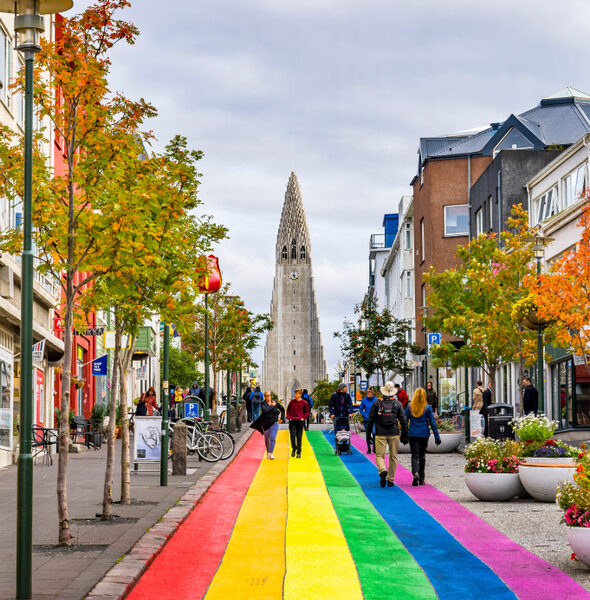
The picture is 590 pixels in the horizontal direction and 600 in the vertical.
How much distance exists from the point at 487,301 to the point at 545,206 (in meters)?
7.02

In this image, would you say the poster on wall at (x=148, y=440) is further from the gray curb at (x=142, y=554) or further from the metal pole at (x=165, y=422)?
the gray curb at (x=142, y=554)

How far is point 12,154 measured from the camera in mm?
12414

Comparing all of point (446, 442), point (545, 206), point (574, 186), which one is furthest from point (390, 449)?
point (545, 206)

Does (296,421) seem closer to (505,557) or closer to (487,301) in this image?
(487,301)

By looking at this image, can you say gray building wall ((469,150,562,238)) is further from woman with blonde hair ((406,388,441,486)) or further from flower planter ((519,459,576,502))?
flower planter ((519,459,576,502))

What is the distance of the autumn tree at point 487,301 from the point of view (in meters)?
33.6

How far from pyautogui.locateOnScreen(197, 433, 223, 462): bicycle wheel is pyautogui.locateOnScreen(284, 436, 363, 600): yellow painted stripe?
7.15 meters

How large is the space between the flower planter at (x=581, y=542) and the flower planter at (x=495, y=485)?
633 centimetres

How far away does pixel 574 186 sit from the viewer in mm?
36250

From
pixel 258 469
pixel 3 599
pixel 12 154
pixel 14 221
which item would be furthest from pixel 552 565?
pixel 14 221

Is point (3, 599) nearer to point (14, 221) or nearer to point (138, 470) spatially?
point (138, 470)

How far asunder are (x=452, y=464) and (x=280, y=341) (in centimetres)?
16321

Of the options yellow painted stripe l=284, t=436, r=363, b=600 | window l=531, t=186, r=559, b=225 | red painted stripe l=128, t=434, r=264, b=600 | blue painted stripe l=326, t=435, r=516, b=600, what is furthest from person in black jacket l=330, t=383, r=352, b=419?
window l=531, t=186, r=559, b=225

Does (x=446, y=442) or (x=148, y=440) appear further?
(x=446, y=442)
